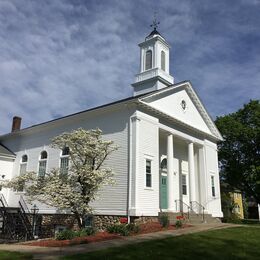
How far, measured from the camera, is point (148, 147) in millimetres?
20750


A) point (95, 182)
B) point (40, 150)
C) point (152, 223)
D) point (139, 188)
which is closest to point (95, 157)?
point (95, 182)

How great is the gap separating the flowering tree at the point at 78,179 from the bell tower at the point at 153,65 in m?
10.8

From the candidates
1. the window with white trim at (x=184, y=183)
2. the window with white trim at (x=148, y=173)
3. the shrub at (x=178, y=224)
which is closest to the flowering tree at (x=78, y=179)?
the window with white trim at (x=148, y=173)

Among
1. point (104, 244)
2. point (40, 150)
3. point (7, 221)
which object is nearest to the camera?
point (104, 244)

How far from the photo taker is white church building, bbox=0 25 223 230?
65.1ft

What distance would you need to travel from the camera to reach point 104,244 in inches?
510

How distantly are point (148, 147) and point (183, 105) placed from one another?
6345 millimetres

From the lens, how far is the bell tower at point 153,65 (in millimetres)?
28547

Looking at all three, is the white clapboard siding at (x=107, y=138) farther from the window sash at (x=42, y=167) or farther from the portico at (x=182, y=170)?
the portico at (x=182, y=170)

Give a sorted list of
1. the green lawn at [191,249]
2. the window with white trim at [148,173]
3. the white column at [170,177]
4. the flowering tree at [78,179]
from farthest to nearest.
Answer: the white column at [170,177], the window with white trim at [148,173], the flowering tree at [78,179], the green lawn at [191,249]

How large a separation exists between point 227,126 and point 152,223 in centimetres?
2366

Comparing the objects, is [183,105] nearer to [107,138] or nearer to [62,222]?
[107,138]

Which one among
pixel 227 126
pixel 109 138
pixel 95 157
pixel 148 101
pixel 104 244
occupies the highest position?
pixel 227 126

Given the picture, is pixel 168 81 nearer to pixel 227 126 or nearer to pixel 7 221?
pixel 227 126
